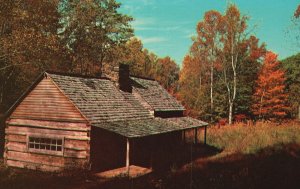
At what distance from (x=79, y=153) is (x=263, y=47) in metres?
41.1

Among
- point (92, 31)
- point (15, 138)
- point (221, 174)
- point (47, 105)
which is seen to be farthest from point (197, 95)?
point (221, 174)

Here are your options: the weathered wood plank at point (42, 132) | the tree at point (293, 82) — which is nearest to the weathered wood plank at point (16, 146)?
the weathered wood plank at point (42, 132)

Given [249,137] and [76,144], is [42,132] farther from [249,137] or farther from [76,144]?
[249,137]

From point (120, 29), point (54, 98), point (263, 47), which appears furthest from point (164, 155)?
point (263, 47)

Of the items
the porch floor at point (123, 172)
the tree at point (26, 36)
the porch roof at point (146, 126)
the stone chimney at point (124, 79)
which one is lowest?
the porch floor at point (123, 172)

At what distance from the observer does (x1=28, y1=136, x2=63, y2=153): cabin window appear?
18.4m

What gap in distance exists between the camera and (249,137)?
2573 cm

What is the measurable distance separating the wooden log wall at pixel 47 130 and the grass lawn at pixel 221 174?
1361 mm

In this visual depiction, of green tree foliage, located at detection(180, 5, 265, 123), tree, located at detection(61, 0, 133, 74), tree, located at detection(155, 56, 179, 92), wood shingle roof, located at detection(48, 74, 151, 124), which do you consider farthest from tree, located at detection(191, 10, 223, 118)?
tree, located at detection(155, 56, 179, 92)

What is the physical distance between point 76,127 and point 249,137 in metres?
15.1

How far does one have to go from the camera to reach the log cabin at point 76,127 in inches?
690

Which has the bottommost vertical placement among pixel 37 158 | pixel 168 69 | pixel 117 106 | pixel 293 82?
pixel 37 158

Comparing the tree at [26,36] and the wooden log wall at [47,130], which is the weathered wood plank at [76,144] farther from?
the tree at [26,36]

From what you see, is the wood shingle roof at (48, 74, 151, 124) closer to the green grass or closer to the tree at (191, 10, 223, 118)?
the green grass
